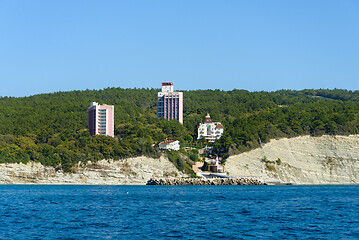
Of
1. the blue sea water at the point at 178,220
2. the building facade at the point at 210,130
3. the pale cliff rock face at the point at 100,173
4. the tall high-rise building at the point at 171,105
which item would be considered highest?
the tall high-rise building at the point at 171,105

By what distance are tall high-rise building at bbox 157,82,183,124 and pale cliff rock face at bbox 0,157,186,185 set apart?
43.3 m

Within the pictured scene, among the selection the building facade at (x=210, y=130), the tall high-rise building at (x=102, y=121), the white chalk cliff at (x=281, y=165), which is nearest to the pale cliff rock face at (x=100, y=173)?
the white chalk cliff at (x=281, y=165)

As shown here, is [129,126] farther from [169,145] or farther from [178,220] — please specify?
[178,220]

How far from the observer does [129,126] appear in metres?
111

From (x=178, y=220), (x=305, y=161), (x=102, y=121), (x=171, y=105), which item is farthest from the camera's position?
(x=171, y=105)

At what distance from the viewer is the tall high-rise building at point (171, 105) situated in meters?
138

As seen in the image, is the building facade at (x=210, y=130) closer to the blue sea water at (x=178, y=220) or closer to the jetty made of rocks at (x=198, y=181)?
the jetty made of rocks at (x=198, y=181)

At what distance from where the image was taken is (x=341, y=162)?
99250mm

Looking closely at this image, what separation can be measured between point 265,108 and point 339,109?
36.3 meters

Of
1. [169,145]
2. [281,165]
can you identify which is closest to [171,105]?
[169,145]

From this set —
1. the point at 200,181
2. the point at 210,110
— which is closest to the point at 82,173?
the point at 200,181

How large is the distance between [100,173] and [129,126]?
23565mm

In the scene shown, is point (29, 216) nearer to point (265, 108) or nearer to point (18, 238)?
point (18, 238)

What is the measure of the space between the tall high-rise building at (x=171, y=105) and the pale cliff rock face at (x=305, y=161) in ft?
135
